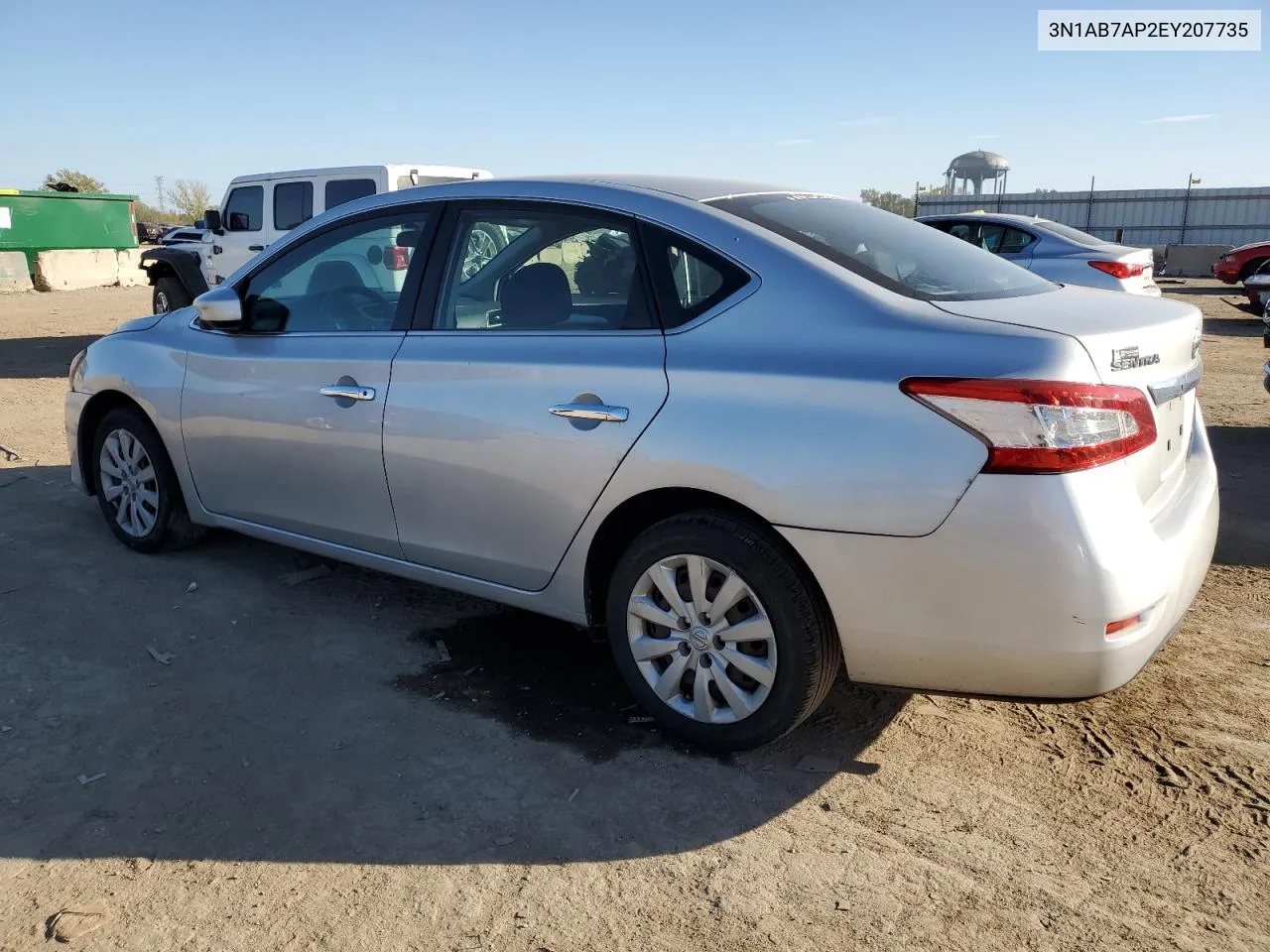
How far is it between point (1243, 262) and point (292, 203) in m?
16.6

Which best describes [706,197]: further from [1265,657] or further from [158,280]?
[158,280]

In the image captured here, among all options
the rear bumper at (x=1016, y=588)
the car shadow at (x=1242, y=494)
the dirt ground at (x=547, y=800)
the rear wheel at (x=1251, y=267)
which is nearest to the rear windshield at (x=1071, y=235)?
the car shadow at (x=1242, y=494)

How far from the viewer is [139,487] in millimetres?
4988

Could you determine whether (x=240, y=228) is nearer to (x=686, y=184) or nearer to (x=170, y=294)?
(x=170, y=294)

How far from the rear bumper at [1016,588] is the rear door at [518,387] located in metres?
0.77

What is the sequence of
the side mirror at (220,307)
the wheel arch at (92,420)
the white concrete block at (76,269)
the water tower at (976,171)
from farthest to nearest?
the water tower at (976,171), the white concrete block at (76,269), the wheel arch at (92,420), the side mirror at (220,307)

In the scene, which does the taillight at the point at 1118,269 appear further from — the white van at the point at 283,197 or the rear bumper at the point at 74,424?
the rear bumper at the point at 74,424

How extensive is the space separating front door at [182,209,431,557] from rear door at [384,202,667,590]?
0.53ft

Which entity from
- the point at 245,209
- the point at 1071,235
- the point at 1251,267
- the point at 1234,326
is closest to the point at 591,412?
the point at 1071,235

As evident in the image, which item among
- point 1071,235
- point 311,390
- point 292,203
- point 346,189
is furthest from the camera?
point 1071,235

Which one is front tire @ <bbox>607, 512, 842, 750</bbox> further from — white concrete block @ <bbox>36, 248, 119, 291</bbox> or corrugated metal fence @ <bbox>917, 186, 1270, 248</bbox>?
corrugated metal fence @ <bbox>917, 186, 1270, 248</bbox>

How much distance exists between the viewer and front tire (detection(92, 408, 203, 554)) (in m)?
4.88

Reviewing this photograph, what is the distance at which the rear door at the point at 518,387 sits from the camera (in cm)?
323

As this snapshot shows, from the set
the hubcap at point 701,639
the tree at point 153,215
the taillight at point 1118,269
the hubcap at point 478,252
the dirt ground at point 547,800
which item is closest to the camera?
the dirt ground at point 547,800
